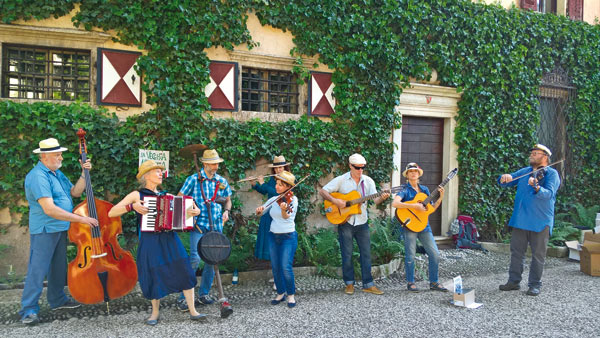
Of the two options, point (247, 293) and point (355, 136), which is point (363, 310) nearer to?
point (247, 293)

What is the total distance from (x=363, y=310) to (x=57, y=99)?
5258 millimetres

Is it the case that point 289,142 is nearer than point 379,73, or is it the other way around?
point 289,142

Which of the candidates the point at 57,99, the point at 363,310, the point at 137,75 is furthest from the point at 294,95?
the point at 363,310

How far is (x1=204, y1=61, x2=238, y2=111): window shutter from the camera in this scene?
23.7 ft

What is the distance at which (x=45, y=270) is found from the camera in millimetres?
4691

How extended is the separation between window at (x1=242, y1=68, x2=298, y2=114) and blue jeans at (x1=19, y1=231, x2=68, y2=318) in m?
3.91

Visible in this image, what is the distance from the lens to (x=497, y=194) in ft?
31.8

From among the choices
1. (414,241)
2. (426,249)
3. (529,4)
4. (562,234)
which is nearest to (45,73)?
(414,241)

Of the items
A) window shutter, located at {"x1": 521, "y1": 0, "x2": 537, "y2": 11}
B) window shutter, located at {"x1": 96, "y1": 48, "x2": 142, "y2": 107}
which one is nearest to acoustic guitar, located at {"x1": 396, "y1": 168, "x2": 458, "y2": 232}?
window shutter, located at {"x1": 96, "y1": 48, "x2": 142, "y2": 107}

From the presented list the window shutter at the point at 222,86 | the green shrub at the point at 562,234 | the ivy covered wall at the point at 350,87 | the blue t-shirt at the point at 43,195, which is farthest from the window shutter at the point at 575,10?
the blue t-shirt at the point at 43,195

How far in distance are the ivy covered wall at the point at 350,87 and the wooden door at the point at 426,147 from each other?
0.49m

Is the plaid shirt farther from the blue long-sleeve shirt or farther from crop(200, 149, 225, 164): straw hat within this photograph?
the blue long-sleeve shirt

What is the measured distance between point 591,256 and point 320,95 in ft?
17.0

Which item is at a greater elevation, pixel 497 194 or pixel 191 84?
pixel 191 84
